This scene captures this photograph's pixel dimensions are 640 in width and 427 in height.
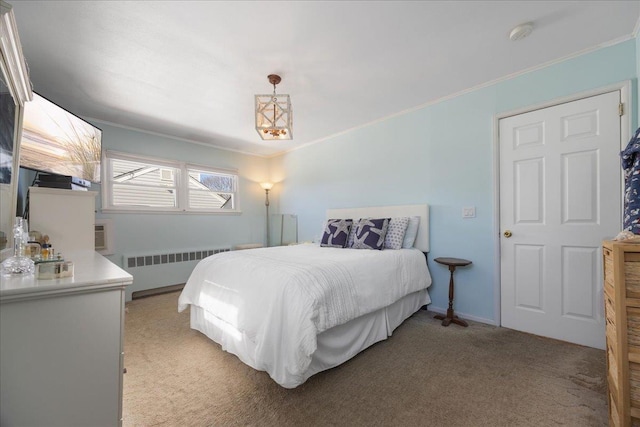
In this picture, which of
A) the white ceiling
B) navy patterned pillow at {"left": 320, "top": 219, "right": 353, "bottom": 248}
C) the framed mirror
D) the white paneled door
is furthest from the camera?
navy patterned pillow at {"left": 320, "top": 219, "right": 353, "bottom": 248}

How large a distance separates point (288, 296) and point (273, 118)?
1442mm

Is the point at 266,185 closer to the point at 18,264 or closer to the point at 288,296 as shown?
the point at 288,296

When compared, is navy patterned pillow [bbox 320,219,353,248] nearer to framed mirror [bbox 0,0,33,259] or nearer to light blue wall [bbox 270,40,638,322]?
light blue wall [bbox 270,40,638,322]

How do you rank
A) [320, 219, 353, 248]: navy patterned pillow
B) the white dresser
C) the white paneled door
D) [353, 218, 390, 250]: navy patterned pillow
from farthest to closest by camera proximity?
[320, 219, 353, 248]: navy patterned pillow < [353, 218, 390, 250]: navy patterned pillow < the white paneled door < the white dresser

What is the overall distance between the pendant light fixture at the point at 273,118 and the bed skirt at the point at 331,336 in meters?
1.59

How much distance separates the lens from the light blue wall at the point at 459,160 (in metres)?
2.18

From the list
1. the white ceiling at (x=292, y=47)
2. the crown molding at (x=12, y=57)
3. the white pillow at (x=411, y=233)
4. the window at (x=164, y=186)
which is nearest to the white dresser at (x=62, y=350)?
the crown molding at (x=12, y=57)

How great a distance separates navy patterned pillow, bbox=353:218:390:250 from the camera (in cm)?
287

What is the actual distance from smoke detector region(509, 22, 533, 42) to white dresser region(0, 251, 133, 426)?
2.78m

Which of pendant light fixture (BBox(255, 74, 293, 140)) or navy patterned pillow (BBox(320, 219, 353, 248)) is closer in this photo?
pendant light fixture (BBox(255, 74, 293, 140))

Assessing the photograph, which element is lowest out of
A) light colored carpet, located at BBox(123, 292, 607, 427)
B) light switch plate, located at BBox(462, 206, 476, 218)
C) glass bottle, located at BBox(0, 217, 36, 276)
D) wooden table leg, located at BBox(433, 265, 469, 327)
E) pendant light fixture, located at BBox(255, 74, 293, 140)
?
light colored carpet, located at BBox(123, 292, 607, 427)

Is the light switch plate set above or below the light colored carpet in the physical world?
above

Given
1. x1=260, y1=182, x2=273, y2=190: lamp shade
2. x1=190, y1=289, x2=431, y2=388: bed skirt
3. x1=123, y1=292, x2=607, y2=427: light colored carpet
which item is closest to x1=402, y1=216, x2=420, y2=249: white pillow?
x1=190, y1=289, x2=431, y2=388: bed skirt

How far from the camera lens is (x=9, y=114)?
1.19 meters
